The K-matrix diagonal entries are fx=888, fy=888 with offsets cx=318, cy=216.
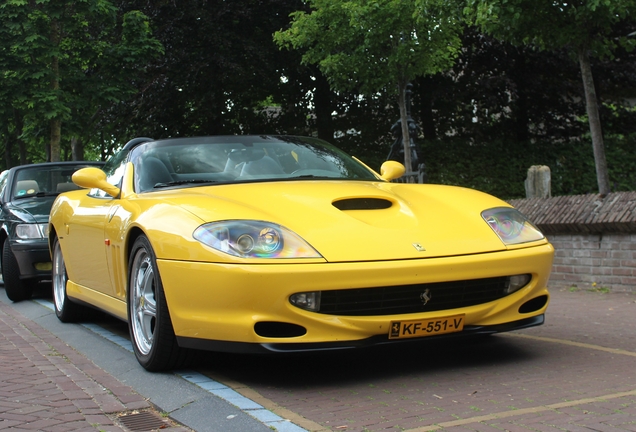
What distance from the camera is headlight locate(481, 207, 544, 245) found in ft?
15.9

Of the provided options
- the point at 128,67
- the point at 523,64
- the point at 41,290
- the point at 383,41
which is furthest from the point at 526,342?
the point at 523,64

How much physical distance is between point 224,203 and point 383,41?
11.8m

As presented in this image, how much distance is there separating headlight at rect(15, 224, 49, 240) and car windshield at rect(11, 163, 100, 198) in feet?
3.47

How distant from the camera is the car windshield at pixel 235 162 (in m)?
5.73

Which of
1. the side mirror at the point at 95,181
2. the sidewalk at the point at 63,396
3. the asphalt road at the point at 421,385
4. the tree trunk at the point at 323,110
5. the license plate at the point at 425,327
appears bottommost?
the sidewalk at the point at 63,396

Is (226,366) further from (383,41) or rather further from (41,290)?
(383,41)

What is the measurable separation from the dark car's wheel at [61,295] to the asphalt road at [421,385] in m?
1.39

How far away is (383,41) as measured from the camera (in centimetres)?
1600

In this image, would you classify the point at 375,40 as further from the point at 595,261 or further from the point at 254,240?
the point at 254,240

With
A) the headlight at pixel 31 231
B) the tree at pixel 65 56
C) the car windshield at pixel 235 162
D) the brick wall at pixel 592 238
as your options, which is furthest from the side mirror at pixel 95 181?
the tree at pixel 65 56

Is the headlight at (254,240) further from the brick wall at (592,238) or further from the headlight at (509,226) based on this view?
the brick wall at (592,238)

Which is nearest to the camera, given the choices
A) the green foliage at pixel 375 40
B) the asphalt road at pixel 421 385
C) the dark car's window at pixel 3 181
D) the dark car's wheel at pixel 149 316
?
the asphalt road at pixel 421 385

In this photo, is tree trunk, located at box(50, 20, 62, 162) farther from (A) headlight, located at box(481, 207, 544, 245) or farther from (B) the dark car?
(A) headlight, located at box(481, 207, 544, 245)

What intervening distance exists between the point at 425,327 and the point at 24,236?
675 cm
